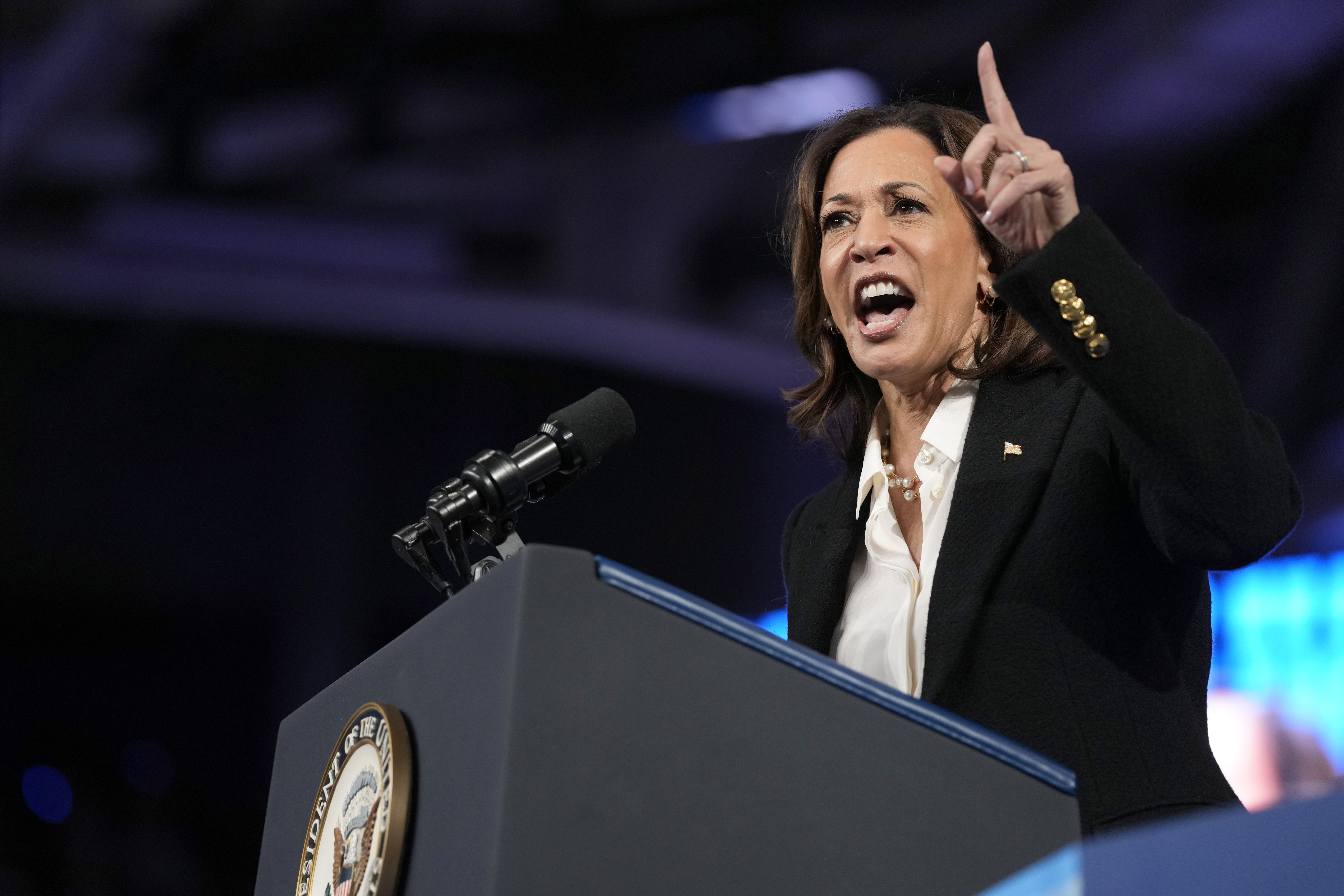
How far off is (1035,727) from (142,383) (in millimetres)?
6658

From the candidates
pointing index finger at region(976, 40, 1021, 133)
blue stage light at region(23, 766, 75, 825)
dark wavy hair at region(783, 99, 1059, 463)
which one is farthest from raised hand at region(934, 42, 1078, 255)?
blue stage light at region(23, 766, 75, 825)

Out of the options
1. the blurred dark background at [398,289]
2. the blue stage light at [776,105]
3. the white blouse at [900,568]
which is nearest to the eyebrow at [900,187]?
the white blouse at [900,568]

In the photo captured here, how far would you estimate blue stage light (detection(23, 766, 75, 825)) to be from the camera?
6.90 meters

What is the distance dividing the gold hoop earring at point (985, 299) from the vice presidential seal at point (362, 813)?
979 mm

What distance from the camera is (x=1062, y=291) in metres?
1.09

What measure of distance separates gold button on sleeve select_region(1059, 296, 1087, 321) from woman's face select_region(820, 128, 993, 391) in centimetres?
52

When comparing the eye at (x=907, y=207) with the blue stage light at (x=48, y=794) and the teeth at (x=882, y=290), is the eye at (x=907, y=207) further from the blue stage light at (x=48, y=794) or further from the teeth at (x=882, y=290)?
the blue stage light at (x=48, y=794)

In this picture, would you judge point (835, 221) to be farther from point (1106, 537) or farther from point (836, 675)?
point (836, 675)

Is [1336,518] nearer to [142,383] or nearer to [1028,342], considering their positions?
[1028,342]

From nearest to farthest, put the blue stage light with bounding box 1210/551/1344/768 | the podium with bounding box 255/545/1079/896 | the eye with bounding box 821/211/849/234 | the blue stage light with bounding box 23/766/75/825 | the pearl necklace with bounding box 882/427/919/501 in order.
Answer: the podium with bounding box 255/545/1079/896
the pearl necklace with bounding box 882/427/919/501
the eye with bounding box 821/211/849/234
the blue stage light with bounding box 1210/551/1344/768
the blue stage light with bounding box 23/766/75/825

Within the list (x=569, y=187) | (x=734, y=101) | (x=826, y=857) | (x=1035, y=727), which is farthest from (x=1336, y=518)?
(x=826, y=857)

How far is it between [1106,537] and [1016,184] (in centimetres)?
40

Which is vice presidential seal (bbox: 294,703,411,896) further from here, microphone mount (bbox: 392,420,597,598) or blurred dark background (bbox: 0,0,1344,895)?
blurred dark background (bbox: 0,0,1344,895)

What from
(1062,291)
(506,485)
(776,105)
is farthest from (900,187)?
(776,105)
